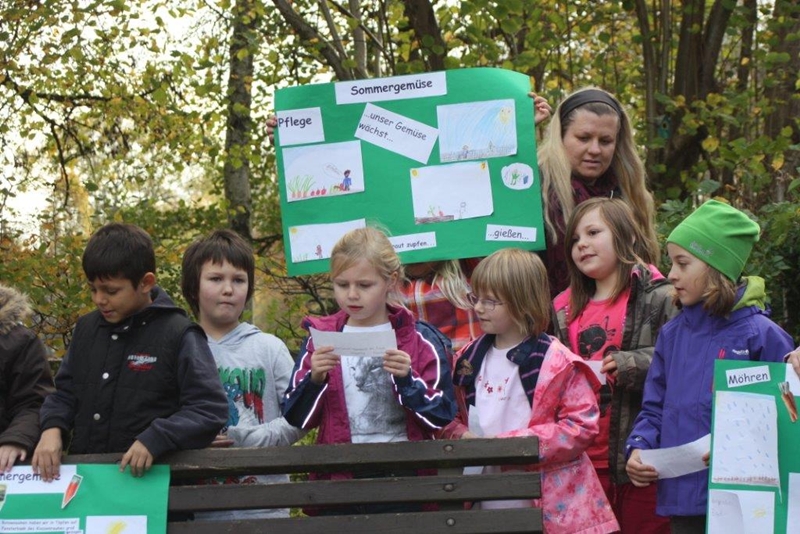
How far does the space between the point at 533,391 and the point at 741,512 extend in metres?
0.85

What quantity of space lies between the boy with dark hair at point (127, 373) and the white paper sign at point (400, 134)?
4.26 ft

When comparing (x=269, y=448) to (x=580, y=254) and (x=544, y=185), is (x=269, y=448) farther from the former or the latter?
(x=544, y=185)

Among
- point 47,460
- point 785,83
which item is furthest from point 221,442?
point 785,83

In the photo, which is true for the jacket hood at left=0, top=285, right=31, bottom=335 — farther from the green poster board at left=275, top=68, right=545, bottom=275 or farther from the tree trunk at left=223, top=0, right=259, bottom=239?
the tree trunk at left=223, top=0, right=259, bottom=239

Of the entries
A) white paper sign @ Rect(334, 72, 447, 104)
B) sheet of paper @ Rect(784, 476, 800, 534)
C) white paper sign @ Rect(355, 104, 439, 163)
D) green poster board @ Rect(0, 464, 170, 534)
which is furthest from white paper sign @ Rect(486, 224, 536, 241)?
green poster board @ Rect(0, 464, 170, 534)

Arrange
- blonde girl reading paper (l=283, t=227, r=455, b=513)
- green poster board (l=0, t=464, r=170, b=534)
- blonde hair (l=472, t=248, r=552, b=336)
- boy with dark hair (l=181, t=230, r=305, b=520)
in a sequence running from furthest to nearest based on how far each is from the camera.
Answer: boy with dark hair (l=181, t=230, r=305, b=520) < blonde hair (l=472, t=248, r=552, b=336) < blonde girl reading paper (l=283, t=227, r=455, b=513) < green poster board (l=0, t=464, r=170, b=534)

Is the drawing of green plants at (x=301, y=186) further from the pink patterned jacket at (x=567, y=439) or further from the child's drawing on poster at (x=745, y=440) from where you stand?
the child's drawing on poster at (x=745, y=440)

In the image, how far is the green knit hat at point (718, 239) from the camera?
4.26 meters

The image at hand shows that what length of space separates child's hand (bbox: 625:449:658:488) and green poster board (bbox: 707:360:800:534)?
0.81ft

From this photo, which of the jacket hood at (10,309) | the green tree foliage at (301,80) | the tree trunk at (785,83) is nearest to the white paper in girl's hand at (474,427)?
the jacket hood at (10,309)

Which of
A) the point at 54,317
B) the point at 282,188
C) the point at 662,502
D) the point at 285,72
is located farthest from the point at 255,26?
the point at 662,502

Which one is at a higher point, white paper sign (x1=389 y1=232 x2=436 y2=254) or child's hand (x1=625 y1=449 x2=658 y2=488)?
white paper sign (x1=389 y1=232 x2=436 y2=254)

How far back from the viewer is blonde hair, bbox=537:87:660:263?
5.23m

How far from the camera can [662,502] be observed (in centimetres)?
429
